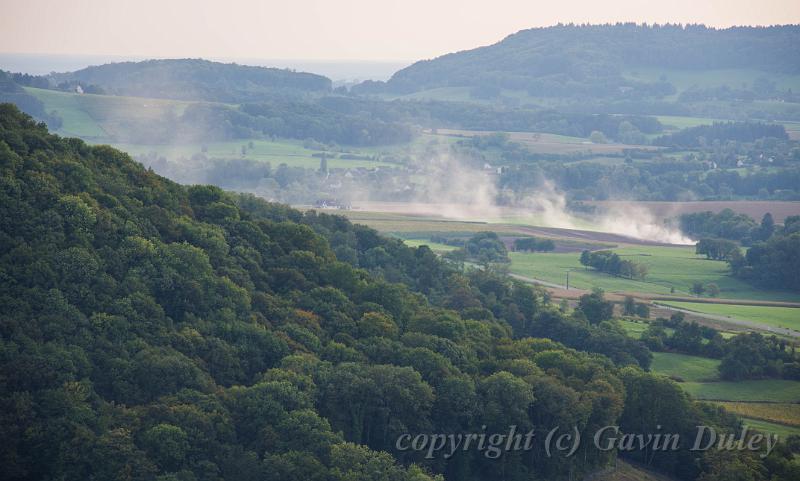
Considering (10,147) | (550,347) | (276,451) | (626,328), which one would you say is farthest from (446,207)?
(276,451)

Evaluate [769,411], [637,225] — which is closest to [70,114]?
[637,225]

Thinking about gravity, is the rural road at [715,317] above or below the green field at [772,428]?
above

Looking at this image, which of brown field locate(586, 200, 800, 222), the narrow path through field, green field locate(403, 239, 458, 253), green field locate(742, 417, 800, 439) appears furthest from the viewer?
brown field locate(586, 200, 800, 222)

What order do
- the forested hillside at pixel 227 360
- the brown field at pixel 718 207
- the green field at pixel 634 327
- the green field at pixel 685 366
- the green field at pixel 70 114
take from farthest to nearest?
the green field at pixel 70 114, the brown field at pixel 718 207, the green field at pixel 634 327, the green field at pixel 685 366, the forested hillside at pixel 227 360

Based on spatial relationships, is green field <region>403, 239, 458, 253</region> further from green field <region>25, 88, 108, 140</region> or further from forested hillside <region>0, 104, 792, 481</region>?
green field <region>25, 88, 108, 140</region>

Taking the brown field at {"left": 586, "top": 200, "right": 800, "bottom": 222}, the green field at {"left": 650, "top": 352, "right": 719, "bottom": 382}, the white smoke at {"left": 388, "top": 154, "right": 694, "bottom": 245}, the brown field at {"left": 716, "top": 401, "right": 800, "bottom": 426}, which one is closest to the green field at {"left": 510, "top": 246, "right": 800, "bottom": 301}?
the white smoke at {"left": 388, "top": 154, "right": 694, "bottom": 245}

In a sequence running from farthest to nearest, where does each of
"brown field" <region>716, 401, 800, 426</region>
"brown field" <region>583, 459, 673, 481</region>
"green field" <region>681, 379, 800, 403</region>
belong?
"green field" <region>681, 379, 800, 403</region> → "brown field" <region>716, 401, 800, 426</region> → "brown field" <region>583, 459, 673, 481</region>

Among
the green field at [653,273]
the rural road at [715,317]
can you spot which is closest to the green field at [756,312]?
the rural road at [715,317]

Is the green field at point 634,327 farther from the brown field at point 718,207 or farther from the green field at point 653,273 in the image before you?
the brown field at point 718,207
